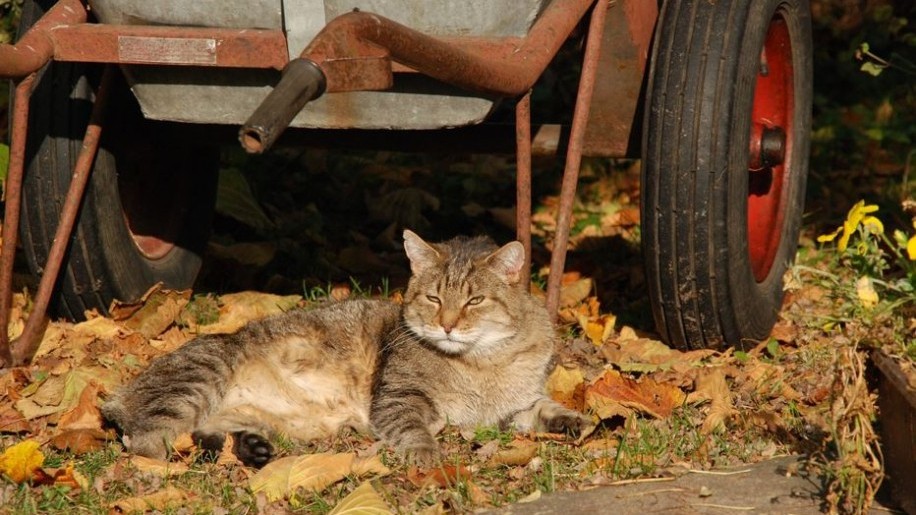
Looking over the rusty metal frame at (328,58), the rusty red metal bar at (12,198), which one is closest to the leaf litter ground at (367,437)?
the rusty red metal bar at (12,198)

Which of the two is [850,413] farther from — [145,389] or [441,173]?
[441,173]

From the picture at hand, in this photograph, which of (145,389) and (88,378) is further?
(88,378)

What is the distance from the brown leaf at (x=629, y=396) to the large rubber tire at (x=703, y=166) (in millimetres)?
309

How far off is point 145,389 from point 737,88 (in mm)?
2040

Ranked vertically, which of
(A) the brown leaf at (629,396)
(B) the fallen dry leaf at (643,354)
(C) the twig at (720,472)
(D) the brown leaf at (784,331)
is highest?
(D) the brown leaf at (784,331)

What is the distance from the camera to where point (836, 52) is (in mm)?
7613

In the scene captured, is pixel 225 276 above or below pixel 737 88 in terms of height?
below

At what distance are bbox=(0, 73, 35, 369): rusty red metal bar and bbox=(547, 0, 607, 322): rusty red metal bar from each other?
63.0 inches

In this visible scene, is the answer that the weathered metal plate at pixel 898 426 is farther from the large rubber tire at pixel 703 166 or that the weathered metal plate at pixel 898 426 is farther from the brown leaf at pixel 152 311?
the brown leaf at pixel 152 311

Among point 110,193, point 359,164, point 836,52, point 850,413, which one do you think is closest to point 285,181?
point 359,164

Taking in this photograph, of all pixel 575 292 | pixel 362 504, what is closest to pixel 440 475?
pixel 362 504

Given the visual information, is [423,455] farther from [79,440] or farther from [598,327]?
[598,327]

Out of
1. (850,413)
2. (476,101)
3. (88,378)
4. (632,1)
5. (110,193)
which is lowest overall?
(88,378)

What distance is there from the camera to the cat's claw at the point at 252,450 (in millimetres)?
3721
